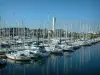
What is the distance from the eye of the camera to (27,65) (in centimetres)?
2383

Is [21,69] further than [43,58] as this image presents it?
No

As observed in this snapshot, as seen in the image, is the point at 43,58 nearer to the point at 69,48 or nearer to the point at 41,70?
the point at 41,70

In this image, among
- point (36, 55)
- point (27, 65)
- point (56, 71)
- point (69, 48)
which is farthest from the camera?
point (69, 48)

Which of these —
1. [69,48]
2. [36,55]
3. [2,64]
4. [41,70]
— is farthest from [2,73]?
[69,48]

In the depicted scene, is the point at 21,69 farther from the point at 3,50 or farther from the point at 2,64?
the point at 3,50

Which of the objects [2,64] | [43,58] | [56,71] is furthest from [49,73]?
[43,58]

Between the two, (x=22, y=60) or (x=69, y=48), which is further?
(x=69, y=48)

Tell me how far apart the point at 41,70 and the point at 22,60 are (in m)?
5.04

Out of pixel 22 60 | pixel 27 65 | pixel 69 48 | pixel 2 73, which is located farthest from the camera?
pixel 69 48

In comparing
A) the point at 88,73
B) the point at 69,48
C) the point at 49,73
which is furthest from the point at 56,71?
the point at 69,48

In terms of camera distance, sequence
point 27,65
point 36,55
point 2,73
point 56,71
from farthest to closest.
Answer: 1. point 36,55
2. point 27,65
3. point 56,71
4. point 2,73

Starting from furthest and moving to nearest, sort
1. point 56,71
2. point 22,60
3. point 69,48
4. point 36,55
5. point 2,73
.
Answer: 1. point 69,48
2. point 36,55
3. point 22,60
4. point 56,71
5. point 2,73

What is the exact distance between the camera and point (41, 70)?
21625mm

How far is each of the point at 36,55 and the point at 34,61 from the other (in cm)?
200
